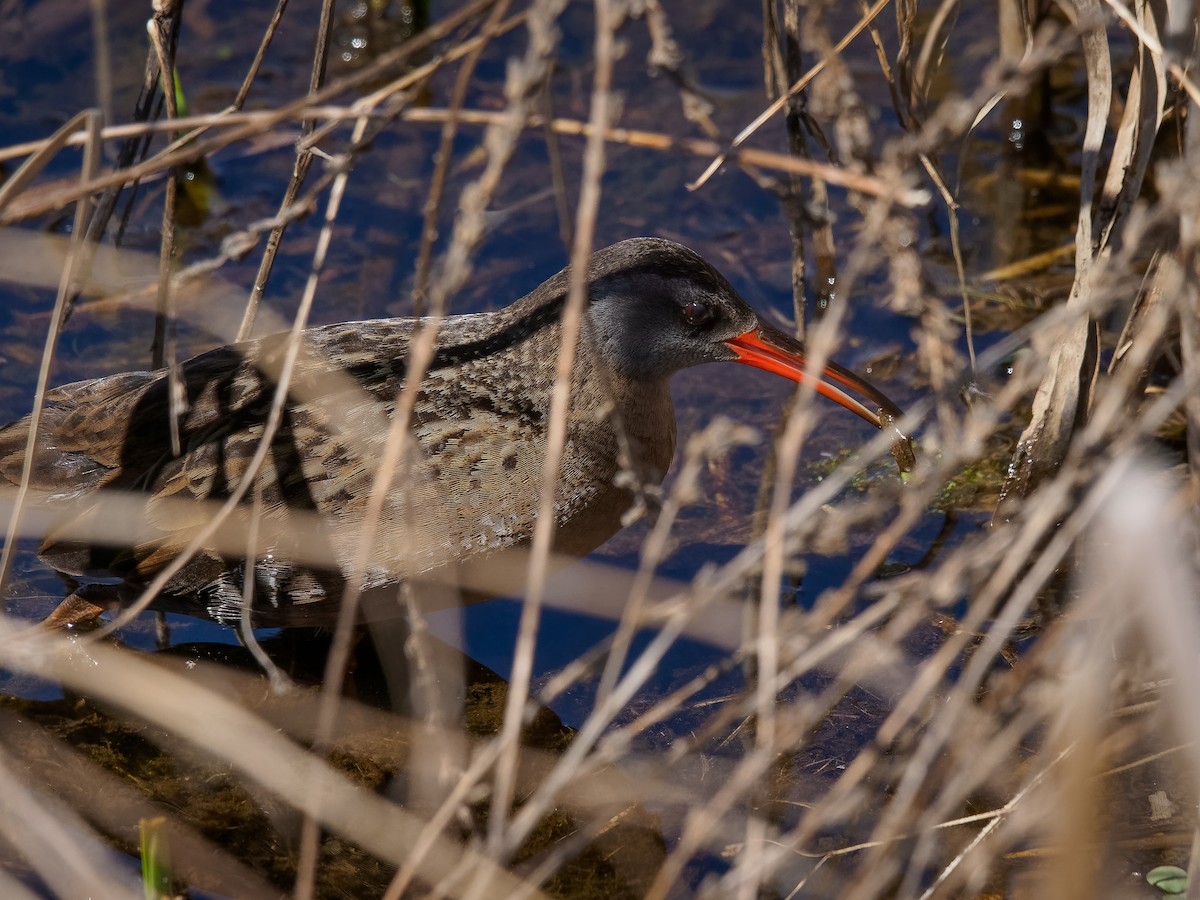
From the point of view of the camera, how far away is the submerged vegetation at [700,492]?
186 cm

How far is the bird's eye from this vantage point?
364cm

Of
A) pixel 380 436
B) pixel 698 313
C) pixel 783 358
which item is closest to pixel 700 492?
pixel 783 358

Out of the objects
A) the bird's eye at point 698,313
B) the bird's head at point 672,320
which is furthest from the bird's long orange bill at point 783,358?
the bird's eye at point 698,313

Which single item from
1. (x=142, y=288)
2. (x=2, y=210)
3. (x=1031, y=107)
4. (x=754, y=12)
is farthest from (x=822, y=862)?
(x=754, y=12)

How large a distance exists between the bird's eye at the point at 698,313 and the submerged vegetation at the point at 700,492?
0.99ft

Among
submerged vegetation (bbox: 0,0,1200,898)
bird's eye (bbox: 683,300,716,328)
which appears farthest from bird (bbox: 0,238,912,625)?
submerged vegetation (bbox: 0,0,1200,898)

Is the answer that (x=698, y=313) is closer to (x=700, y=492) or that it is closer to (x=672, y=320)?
(x=672, y=320)

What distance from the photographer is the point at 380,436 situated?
10.9 feet

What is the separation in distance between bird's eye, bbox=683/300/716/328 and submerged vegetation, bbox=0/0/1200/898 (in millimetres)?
303

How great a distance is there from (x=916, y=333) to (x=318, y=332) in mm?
2023

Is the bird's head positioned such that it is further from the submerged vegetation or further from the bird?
the submerged vegetation

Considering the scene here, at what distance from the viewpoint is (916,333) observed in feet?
7.06

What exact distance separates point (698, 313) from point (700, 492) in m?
0.67

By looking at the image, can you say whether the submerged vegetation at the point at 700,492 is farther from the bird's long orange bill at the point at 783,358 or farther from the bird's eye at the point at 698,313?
the bird's eye at the point at 698,313
